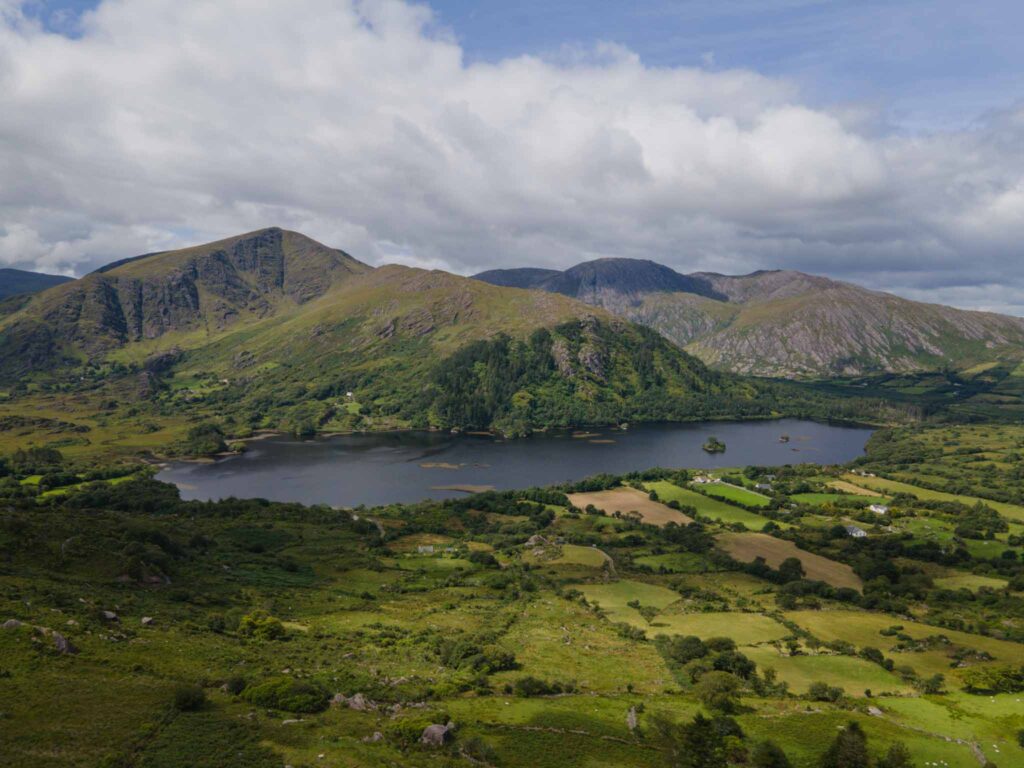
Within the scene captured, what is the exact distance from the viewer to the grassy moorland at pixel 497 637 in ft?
122

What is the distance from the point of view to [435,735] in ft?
123

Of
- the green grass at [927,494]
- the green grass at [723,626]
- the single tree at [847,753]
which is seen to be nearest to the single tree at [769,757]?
the single tree at [847,753]

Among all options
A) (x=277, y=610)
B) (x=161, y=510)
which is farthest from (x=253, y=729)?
(x=161, y=510)

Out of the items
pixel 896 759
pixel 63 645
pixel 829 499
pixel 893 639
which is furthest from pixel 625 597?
pixel 829 499

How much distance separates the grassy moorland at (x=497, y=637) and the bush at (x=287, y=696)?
20cm

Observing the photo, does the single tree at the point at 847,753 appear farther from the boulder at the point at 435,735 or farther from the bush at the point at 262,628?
the bush at the point at 262,628

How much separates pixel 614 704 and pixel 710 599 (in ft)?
154

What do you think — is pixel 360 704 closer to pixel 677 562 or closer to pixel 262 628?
pixel 262 628

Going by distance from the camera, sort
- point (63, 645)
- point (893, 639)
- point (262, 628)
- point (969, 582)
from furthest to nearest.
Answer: point (969, 582) < point (893, 639) < point (262, 628) < point (63, 645)

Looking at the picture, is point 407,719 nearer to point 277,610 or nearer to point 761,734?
point 761,734

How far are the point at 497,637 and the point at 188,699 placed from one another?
36230 mm

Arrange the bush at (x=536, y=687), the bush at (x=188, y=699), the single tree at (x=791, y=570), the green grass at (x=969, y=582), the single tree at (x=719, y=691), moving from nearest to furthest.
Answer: the bush at (x=188, y=699), the single tree at (x=719, y=691), the bush at (x=536, y=687), the green grass at (x=969, y=582), the single tree at (x=791, y=570)

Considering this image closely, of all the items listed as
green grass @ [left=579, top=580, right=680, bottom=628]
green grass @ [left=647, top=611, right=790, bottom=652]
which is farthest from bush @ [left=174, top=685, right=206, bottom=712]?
green grass @ [left=579, top=580, right=680, bottom=628]

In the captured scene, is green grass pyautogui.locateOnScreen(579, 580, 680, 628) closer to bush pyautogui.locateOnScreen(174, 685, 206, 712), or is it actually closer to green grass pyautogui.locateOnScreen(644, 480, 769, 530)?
green grass pyautogui.locateOnScreen(644, 480, 769, 530)
